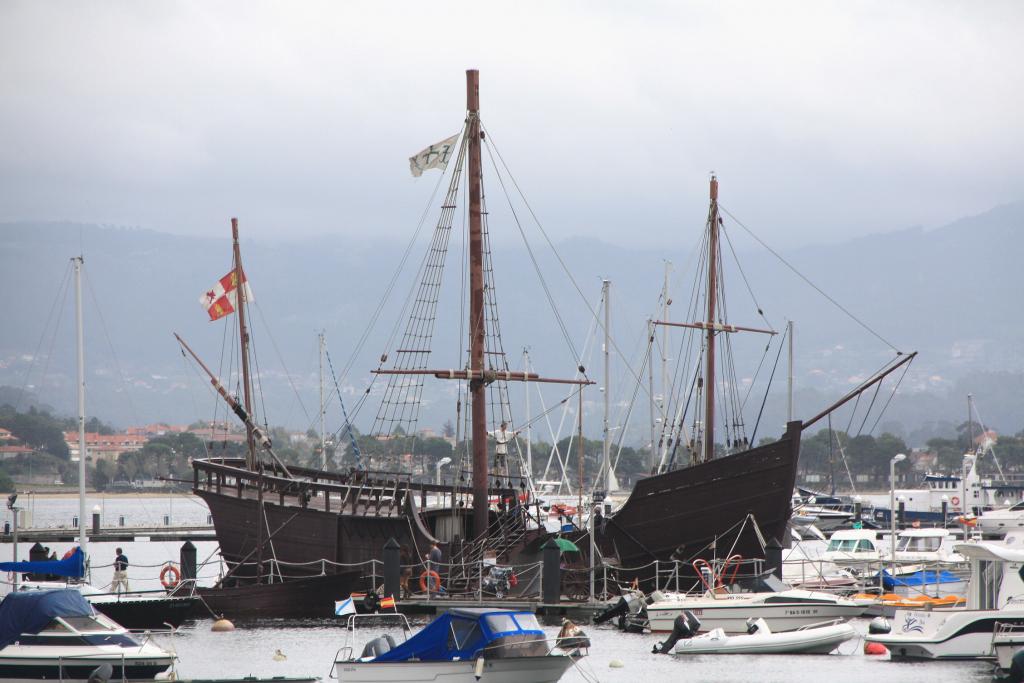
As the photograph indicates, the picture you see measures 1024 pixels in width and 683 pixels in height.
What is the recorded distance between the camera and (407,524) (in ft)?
136

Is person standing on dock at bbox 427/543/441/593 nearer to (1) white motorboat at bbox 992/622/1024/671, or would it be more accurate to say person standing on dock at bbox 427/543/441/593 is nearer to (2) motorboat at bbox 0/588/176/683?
(2) motorboat at bbox 0/588/176/683

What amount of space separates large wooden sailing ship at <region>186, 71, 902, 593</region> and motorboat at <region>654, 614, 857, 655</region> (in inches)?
237

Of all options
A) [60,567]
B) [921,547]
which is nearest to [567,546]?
[60,567]

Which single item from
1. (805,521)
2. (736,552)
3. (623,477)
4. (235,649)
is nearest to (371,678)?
(235,649)

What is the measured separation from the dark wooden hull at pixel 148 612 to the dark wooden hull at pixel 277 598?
2.95 meters

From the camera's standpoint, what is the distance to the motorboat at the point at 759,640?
3353 centimetres

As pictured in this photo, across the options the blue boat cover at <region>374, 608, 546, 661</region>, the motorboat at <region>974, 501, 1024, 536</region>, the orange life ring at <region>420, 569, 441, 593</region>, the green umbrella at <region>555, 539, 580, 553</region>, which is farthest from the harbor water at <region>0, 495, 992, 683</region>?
the motorboat at <region>974, 501, 1024, 536</region>

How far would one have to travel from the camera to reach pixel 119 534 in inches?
3393

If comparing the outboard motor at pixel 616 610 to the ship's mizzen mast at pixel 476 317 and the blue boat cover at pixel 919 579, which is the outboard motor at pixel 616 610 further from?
the blue boat cover at pixel 919 579

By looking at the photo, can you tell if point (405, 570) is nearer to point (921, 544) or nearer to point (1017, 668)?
point (1017, 668)

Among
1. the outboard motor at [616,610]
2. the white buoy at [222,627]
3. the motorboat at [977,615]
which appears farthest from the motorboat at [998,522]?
the white buoy at [222,627]

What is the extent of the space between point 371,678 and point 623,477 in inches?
5979

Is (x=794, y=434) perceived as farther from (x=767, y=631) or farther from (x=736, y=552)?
(x=767, y=631)

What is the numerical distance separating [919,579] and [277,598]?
21.5 m
